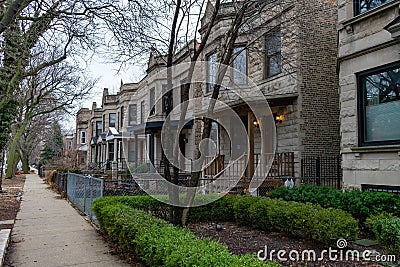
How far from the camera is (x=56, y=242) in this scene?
6.93 m

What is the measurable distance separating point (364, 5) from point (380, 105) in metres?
2.51

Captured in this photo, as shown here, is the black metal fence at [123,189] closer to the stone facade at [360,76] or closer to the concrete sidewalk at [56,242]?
the concrete sidewalk at [56,242]

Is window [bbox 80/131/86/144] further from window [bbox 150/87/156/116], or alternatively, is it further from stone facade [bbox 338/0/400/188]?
stone facade [bbox 338/0/400/188]

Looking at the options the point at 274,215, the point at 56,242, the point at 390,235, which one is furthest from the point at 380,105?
the point at 56,242

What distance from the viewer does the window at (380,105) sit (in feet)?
25.6

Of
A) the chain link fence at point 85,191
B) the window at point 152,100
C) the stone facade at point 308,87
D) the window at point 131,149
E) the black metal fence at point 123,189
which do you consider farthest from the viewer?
the window at point 131,149

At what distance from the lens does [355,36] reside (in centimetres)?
870

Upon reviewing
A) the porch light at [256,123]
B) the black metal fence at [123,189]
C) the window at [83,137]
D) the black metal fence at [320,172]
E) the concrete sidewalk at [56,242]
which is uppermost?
the window at [83,137]

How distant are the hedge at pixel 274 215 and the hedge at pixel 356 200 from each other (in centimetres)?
104

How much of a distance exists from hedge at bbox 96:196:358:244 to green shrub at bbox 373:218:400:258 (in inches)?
19.8

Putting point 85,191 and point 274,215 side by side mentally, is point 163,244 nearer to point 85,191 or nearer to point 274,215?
point 274,215

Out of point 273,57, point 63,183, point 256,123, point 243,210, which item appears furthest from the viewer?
point 63,183

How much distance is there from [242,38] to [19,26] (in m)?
7.94

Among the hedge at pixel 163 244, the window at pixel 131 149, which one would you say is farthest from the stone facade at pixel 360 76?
the window at pixel 131 149
